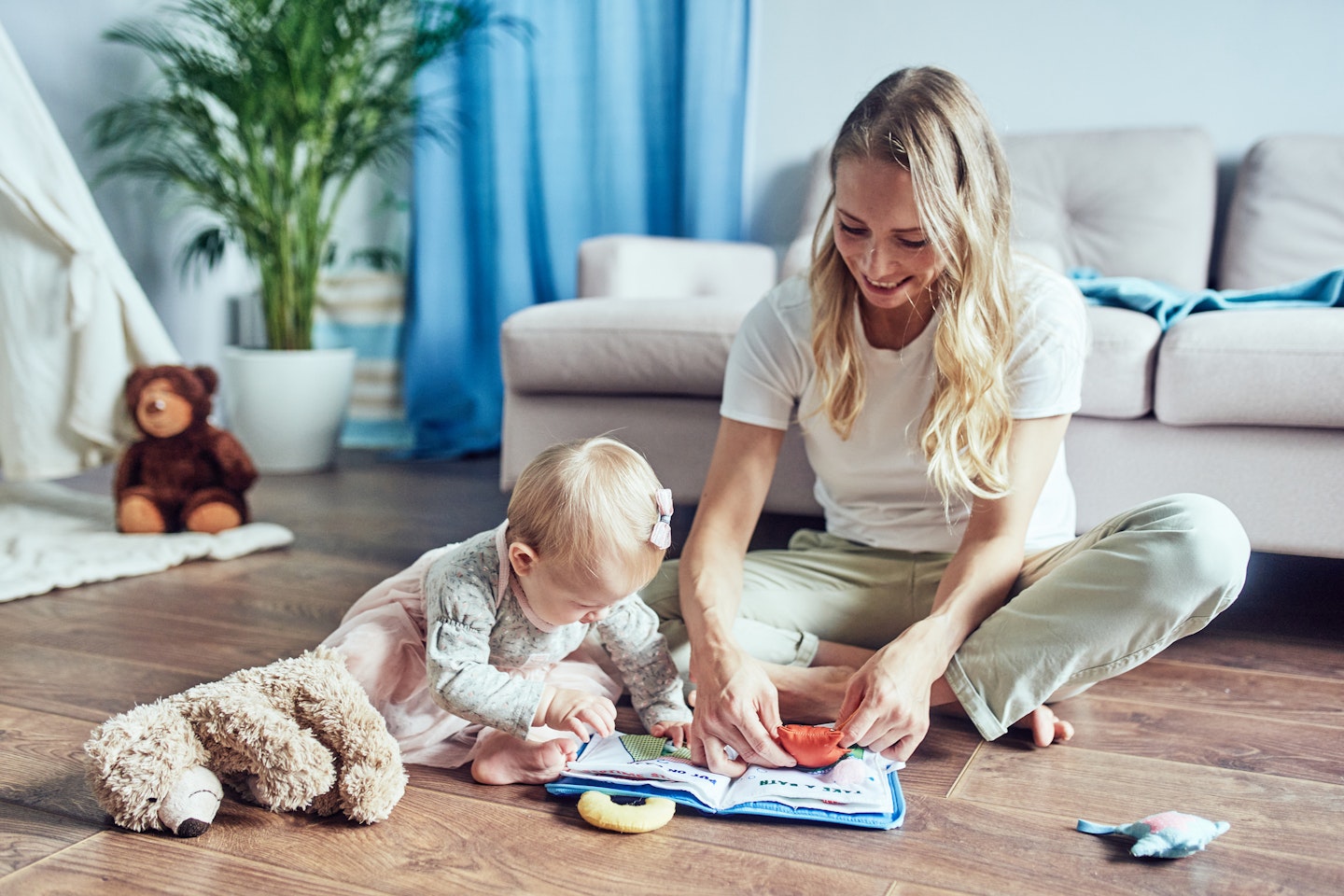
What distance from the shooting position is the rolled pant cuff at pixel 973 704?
1.06 m

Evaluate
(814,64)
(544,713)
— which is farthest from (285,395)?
(544,713)

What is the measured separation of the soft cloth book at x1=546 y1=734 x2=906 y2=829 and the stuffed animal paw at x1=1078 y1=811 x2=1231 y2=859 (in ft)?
0.58

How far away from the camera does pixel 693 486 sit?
1751 millimetres

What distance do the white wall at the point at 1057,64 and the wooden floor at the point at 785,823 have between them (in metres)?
1.33

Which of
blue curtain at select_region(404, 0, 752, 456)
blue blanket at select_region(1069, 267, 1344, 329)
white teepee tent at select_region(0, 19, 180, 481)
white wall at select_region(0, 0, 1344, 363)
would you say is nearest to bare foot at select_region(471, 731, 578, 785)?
blue blanket at select_region(1069, 267, 1344, 329)

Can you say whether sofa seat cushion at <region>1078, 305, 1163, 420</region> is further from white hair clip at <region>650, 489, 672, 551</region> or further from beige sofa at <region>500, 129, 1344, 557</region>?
white hair clip at <region>650, 489, 672, 551</region>

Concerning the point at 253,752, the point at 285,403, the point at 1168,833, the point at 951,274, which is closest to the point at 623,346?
the point at 951,274

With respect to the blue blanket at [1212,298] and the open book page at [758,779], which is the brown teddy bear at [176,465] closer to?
the open book page at [758,779]

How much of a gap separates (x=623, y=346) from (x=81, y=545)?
3.27ft

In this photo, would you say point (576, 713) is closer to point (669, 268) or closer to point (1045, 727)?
point (1045, 727)

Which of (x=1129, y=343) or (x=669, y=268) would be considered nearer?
(x=1129, y=343)

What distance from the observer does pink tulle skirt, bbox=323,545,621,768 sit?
3.53 feet

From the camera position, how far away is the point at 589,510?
0.96 metres

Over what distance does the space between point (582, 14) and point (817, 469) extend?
1875mm
